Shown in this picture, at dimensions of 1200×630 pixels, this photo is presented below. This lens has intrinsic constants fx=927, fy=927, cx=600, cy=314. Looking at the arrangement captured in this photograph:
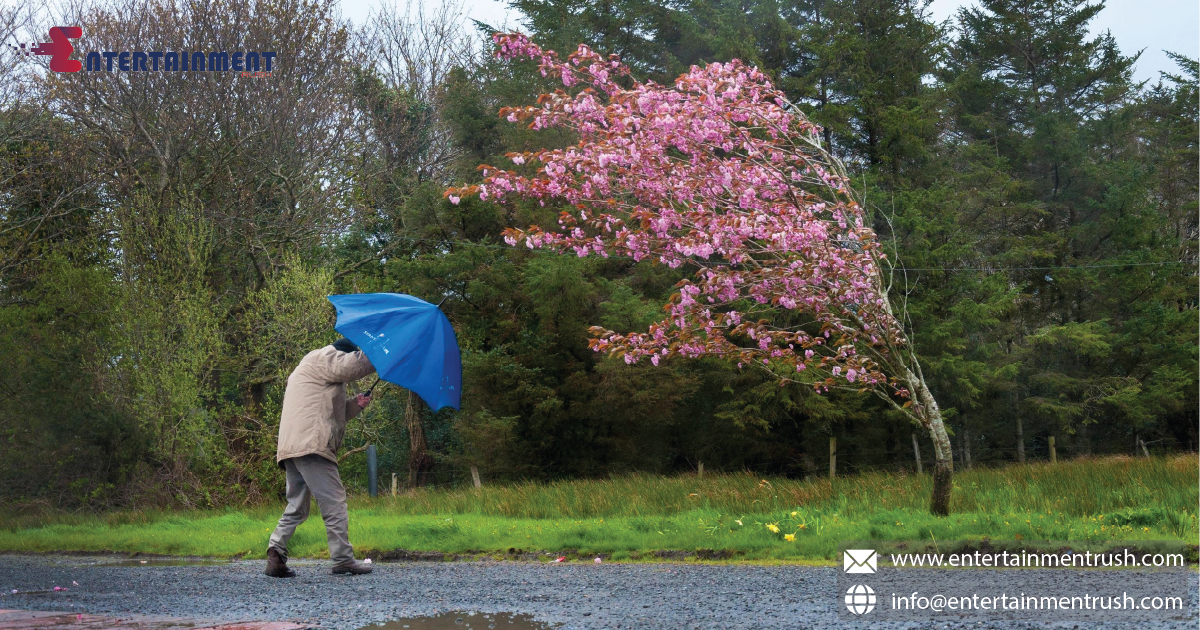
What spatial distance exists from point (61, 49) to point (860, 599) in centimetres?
2297

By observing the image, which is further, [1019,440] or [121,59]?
[1019,440]

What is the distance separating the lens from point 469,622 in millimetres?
4629

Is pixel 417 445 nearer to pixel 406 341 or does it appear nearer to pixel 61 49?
pixel 61 49

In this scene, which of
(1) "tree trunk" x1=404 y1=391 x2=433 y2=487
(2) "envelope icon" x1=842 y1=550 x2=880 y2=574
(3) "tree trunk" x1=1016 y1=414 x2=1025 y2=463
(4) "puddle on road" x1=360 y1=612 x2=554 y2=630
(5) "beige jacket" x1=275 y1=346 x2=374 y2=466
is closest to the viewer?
(4) "puddle on road" x1=360 y1=612 x2=554 y2=630

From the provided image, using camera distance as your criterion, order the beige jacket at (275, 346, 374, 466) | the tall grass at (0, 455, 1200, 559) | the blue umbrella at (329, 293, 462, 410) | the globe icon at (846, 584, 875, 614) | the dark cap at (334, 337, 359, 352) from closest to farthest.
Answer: the globe icon at (846, 584, 875, 614), the blue umbrella at (329, 293, 462, 410), the beige jacket at (275, 346, 374, 466), the dark cap at (334, 337, 359, 352), the tall grass at (0, 455, 1200, 559)

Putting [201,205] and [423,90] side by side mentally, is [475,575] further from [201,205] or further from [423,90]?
[423,90]

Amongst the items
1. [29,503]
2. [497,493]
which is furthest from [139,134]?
[497,493]

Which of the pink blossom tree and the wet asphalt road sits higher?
the pink blossom tree

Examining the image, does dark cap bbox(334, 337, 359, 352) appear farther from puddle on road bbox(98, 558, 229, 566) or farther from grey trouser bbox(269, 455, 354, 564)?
puddle on road bbox(98, 558, 229, 566)

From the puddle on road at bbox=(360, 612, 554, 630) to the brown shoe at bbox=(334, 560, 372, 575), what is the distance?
102 inches

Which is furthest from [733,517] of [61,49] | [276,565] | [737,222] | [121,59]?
[61,49]

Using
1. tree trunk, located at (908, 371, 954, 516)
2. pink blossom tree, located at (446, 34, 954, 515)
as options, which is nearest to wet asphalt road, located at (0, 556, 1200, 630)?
tree trunk, located at (908, 371, 954, 516)

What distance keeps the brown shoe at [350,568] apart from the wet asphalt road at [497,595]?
0.42 ft

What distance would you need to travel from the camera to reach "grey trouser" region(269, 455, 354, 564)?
7219 millimetres
